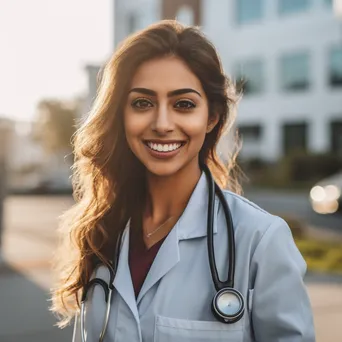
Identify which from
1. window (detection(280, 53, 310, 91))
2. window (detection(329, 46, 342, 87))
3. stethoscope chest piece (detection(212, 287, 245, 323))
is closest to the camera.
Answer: stethoscope chest piece (detection(212, 287, 245, 323))

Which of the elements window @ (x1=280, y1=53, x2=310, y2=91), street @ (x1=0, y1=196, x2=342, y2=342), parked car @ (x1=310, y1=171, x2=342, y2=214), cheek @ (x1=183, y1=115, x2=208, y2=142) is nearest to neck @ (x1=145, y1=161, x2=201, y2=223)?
cheek @ (x1=183, y1=115, x2=208, y2=142)

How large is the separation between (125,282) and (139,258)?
0.39ft

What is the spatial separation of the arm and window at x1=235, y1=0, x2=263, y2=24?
3561 centimetres

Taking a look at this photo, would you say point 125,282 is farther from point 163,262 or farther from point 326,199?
point 326,199

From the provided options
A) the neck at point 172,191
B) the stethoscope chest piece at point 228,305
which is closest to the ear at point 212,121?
the neck at point 172,191

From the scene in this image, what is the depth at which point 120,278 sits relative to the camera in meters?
2.03

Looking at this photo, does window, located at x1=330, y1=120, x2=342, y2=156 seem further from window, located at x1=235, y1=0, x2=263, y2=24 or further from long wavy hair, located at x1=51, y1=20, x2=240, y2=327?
long wavy hair, located at x1=51, y1=20, x2=240, y2=327

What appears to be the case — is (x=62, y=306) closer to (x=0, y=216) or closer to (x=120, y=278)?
(x=120, y=278)

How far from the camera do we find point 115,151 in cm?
233

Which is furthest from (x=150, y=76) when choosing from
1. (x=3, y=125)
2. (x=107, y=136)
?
(x=3, y=125)

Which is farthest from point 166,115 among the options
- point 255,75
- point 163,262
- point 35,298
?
point 255,75

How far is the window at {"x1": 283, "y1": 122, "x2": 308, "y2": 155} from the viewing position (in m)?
34.5

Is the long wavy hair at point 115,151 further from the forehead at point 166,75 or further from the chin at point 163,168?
the chin at point 163,168

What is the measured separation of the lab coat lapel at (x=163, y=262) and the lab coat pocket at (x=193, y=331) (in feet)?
0.32
